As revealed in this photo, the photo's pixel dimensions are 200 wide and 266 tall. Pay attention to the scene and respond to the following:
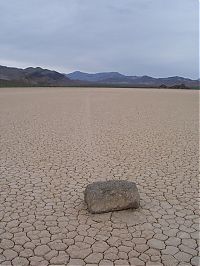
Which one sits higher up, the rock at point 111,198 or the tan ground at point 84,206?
the rock at point 111,198

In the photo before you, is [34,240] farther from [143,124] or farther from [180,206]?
[143,124]

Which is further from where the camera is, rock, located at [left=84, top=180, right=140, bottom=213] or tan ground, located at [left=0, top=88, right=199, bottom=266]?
rock, located at [left=84, top=180, right=140, bottom=213]

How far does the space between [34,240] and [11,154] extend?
3.87 metres

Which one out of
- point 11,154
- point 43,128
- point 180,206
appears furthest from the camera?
point 43,128

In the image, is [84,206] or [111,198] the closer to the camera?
[111,198]

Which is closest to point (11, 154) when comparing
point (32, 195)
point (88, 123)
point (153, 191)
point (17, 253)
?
point (32, 195)

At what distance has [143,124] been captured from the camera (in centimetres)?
1188

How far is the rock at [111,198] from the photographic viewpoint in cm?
403

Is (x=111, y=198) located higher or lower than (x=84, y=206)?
higher

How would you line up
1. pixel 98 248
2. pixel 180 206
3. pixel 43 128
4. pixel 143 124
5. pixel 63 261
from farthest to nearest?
pixel 143 124 < pixel 43 128 < pixel 180 206 < pixel 98 248 < pixel 63 261

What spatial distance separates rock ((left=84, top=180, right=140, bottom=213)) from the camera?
4027 millimetres

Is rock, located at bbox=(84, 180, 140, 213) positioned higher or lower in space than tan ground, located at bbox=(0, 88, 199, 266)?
higher

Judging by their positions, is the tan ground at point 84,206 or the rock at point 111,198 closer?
the tan ground at point 84,206

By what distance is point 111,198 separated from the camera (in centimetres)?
404
